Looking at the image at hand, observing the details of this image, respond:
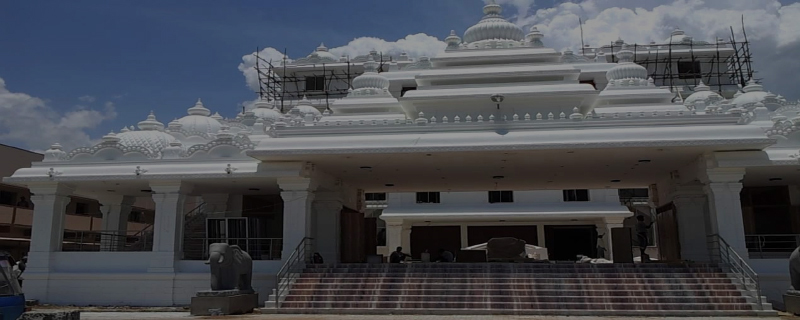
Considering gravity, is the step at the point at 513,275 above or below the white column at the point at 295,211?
below

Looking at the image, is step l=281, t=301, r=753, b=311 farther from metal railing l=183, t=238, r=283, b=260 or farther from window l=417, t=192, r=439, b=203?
window l=417, t=192, r=439, b=203

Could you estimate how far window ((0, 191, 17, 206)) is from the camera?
32312 mm

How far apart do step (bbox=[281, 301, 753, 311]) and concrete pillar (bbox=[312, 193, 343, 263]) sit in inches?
206

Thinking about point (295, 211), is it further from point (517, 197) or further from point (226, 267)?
point (517, 197)

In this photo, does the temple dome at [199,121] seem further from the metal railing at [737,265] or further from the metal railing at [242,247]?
the metal railing at [737,265]

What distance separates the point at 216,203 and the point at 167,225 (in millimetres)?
4492

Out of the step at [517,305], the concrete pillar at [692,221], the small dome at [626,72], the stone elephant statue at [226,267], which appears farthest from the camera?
the small dome at [626,72]

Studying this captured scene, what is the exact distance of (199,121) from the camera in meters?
21.1

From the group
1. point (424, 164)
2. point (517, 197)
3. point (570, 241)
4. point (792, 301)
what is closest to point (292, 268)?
point (424, 164)

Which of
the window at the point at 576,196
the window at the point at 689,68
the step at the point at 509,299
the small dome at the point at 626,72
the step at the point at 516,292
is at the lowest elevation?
the step at the point at 509,299

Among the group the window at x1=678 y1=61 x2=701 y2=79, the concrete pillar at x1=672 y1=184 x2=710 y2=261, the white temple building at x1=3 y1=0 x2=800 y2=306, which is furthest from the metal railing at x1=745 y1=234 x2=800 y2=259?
the window at x1=678 y1=61 x2=701 y2=79

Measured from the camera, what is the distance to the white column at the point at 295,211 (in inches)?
621

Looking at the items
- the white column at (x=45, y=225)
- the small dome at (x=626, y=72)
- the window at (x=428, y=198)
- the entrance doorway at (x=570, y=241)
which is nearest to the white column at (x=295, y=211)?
the white column at (x=45, y=225)

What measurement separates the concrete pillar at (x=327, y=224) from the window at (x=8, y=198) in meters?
21.6
